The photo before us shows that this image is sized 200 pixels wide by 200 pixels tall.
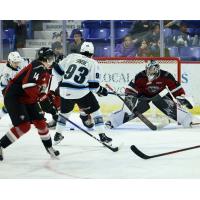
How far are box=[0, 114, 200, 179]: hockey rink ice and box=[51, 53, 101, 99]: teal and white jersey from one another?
40 cm

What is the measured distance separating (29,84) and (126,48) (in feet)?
9.86

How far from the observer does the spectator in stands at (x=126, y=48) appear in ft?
20.5

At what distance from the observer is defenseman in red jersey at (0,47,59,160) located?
3402mm

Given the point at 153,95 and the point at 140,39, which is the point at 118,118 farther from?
the point at 140,39

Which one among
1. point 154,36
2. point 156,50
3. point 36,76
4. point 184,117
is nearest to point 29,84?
point 36,76

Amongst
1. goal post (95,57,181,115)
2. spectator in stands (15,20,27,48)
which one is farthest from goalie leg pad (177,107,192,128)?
spectator in stands (15,20,27,48)

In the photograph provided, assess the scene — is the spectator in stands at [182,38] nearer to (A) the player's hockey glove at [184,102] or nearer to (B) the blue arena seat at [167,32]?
(B) the blue arena seat at [167,32]

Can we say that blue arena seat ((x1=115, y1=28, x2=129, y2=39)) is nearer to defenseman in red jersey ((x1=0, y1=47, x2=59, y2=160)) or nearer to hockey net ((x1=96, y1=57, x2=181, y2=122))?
hockey net ((x1=96, y1=57, x2=181, y2=122))

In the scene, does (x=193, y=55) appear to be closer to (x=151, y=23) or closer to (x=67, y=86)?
(x=151, y=23)

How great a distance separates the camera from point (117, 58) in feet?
18.9

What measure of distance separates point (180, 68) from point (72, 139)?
1635 millimetres

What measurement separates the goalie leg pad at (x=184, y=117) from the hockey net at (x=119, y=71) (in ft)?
2.18

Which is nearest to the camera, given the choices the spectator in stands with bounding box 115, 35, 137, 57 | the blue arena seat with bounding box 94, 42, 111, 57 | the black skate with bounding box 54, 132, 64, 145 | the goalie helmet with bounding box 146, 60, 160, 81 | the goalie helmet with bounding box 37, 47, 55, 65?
the goalie helmet with bounding box 37, 47, 55, 65
